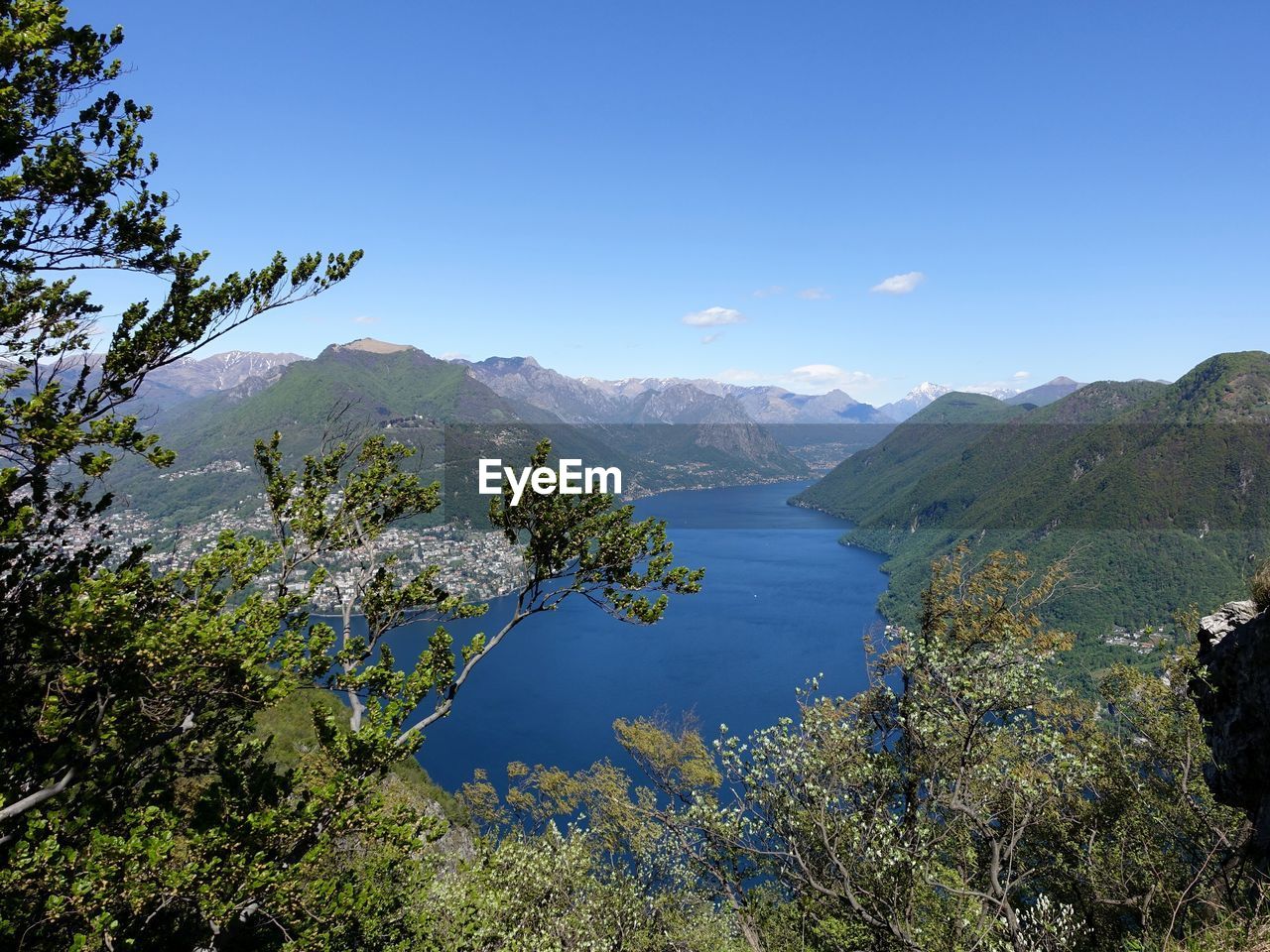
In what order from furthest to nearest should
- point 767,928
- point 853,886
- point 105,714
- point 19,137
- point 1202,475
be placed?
point 1202,475 → point 767,928 → point 853,886 → point 19,137 → point 105,714

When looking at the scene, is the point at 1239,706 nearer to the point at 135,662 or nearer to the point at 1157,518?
the point at 135,662

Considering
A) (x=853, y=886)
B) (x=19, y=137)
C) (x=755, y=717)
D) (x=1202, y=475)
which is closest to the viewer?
(x=19, y=137)

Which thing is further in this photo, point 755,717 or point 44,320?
point 755,717

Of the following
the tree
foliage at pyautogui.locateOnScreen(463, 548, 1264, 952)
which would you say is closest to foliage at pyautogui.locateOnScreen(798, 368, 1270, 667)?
foliage at pyautogui.locateOnScreen(463, 548, 1264, 952)

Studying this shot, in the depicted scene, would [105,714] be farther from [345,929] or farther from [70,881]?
[345,929]

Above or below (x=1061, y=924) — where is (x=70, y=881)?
above

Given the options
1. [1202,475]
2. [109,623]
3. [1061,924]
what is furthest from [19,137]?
[1202,475]
